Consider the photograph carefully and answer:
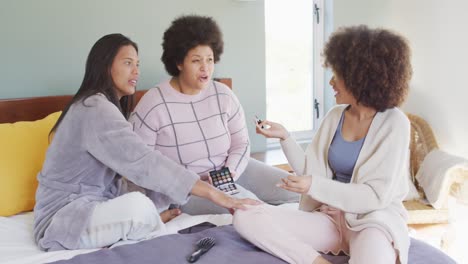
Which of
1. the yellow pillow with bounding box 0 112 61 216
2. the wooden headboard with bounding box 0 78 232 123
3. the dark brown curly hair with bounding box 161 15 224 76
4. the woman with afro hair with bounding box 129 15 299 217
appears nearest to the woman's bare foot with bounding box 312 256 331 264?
→ the woman with afro hair with bounding box 129 15 299 217

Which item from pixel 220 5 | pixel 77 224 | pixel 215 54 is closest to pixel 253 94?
pixel 220 5

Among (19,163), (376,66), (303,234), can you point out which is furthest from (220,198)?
A: (19,163)

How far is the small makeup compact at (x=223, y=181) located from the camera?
183 cm

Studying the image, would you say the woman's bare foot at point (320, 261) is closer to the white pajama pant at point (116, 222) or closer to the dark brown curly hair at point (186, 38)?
the white pajama pant at point (116, 222)

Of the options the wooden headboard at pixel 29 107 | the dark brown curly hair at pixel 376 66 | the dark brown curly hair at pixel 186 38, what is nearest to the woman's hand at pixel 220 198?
the dark brown curly hair at pixel 376 66

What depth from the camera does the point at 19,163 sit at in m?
1.87

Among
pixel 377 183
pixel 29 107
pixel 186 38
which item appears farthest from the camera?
pixel 29 107

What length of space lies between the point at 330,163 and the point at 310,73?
1682 mm

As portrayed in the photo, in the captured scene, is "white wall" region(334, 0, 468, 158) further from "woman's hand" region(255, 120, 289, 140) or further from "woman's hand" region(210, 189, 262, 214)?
"woman's hand" region(210, 189, 262, 214)

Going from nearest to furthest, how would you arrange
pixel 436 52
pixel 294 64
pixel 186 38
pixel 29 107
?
pixel 186 38 < pixel 29 107 < pixel 436 52 < pixel 294 64

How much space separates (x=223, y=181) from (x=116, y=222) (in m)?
0.49

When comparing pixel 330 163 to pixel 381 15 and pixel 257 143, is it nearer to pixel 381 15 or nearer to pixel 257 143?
pixel 257 143

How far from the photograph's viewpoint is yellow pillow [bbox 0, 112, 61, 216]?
1823 mm

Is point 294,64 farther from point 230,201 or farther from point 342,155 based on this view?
point 230,201
